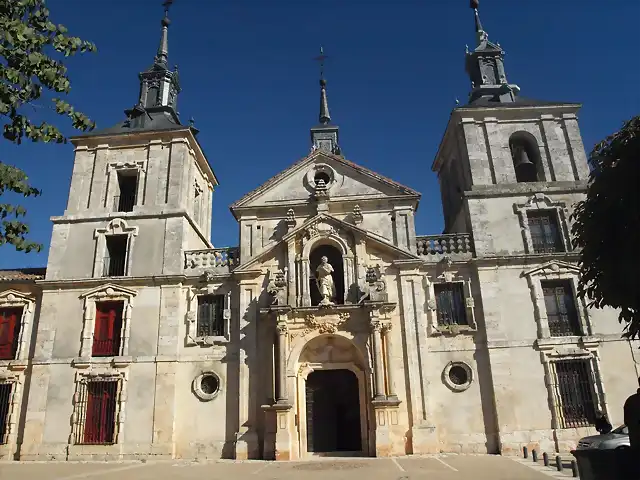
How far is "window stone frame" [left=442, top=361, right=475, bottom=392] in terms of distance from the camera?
1669 cm

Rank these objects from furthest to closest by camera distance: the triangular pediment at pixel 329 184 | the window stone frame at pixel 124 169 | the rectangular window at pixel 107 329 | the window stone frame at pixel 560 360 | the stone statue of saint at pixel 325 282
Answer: the window stone frame at pixel 124 169, the triangular pediment at pixel 329 184, the rectangular window at pixel 107 329, the stone statue of saint at pixel 325 282, the window stone frame at pixel 560 360

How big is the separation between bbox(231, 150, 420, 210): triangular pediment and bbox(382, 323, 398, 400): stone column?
16.8 feet

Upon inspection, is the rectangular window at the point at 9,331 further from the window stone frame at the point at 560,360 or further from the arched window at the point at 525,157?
the arched window at the point at 525,157

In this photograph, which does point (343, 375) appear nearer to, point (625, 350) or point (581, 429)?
point (581, 429)

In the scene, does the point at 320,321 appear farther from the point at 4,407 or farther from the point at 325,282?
the point at 4,407

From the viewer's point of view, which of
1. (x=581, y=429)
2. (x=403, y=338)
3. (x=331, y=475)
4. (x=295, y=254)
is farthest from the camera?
(x=295, y=254)

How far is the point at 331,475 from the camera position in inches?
480

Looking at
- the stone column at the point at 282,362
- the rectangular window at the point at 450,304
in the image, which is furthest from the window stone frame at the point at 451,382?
the stone column at the point at 282,362

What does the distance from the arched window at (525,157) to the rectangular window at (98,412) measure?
56.5 ft

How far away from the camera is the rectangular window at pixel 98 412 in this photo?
16.9 meters

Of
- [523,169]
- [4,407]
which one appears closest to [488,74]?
[523,169]

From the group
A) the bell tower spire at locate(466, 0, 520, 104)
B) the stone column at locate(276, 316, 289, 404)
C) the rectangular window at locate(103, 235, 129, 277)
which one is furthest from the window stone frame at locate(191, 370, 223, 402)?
the bell tower spire at locate(466, 0, 520, 104)

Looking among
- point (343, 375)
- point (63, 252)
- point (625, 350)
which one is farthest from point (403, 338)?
point (63, 252)

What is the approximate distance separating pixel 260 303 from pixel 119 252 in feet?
20.7
